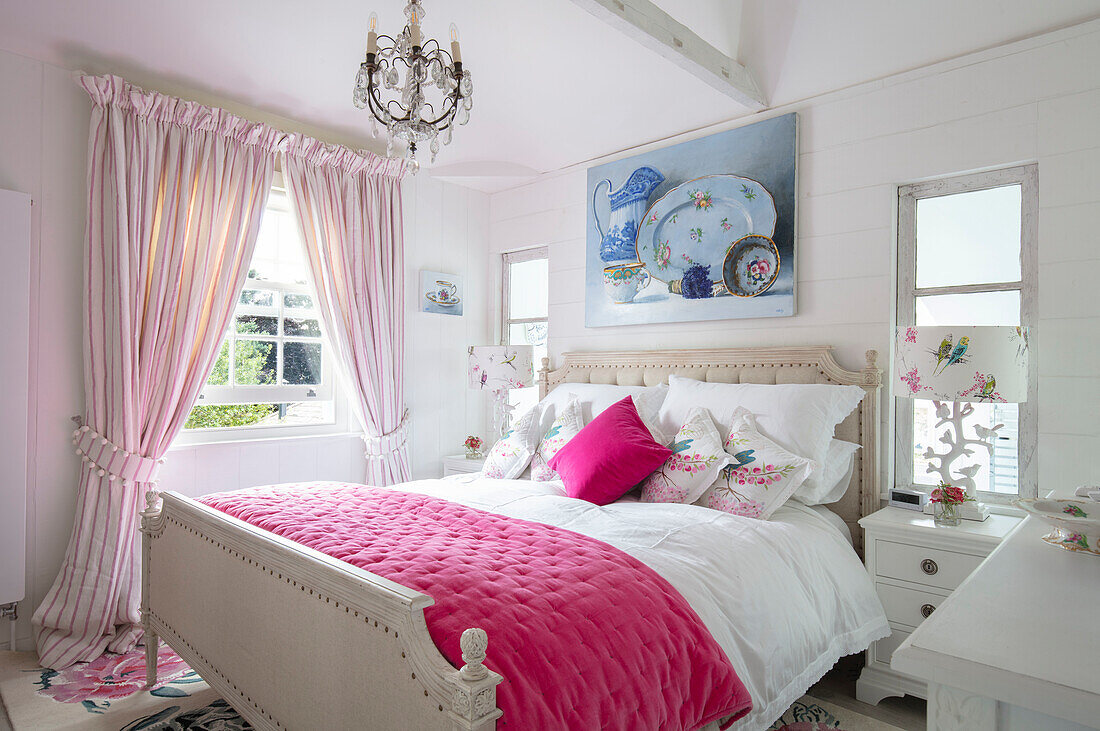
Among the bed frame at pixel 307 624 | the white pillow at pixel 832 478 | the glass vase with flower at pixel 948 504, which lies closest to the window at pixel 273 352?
the bed frame at pixel 307 624

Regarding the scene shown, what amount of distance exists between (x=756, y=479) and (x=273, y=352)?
2.65 m

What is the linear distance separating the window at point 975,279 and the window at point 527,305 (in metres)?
2.16

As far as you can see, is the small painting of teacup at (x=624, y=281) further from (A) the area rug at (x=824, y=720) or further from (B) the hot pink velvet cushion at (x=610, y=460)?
(A) the area rug at (x=824, y=720)

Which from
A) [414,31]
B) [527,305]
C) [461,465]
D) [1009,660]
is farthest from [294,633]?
[527,305]

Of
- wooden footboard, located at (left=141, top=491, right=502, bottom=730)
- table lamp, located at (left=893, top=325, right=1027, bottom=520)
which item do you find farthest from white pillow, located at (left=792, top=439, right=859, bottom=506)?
wooden footboard, located at (left=141, top=491, right=502, bottom=730)

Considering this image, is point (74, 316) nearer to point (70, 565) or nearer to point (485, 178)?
point (70, 565)

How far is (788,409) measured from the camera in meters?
2.67

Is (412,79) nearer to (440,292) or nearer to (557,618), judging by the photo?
(557,618)

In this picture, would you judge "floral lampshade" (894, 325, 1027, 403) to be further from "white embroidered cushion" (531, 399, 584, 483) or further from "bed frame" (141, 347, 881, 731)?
"white embroidered cushion" (531, 399, 584, 483)

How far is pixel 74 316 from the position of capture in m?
2.85

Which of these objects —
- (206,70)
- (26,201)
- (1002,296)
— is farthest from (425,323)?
(1002,296)

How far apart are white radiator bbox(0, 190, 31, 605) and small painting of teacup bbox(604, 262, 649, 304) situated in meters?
A: 2.77

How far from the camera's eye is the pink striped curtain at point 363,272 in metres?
3.56

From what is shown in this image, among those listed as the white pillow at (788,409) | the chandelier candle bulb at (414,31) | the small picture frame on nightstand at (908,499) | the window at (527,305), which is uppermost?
the chandelier candle bulb at (414,31)
